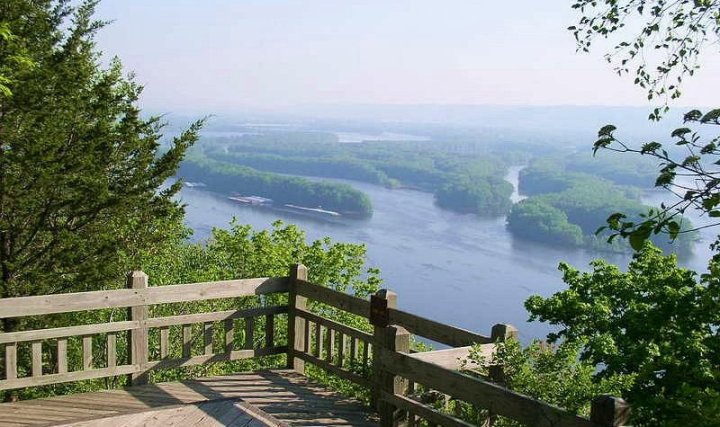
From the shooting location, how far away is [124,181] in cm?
1697

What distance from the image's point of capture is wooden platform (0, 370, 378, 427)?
598 centimetres

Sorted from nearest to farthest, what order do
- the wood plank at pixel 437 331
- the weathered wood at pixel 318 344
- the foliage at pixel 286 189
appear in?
1. the wood plank at pixel 437 331
2. the weathered wood at pixel 318 344
3. the foliage at pixel 286 189

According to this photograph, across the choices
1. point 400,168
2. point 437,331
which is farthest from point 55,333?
point 400,168

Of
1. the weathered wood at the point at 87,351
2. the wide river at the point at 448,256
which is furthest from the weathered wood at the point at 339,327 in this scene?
the wide river at the point at 448,256

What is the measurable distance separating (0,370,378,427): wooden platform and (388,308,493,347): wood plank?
0.95 metres

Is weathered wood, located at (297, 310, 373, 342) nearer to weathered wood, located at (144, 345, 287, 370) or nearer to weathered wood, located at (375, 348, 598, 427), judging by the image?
weathered wood, located at (144, 345, 287, 370)

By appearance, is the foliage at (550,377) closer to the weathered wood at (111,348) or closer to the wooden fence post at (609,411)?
the wooden fence post at (609,411)

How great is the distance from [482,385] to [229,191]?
372ft

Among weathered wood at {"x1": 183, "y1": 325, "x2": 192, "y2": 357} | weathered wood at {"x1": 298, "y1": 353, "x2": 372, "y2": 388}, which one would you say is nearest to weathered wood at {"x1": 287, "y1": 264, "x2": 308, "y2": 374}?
weathered wood at {"x1": 298, "y1": 353, "x2": 372, "y2": 388}

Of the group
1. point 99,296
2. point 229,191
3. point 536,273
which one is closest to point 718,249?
point 99,296

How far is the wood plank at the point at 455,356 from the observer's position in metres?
5.66

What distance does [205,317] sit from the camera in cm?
804

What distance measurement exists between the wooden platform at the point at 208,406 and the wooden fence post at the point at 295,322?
0.18 m

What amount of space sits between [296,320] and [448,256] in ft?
255
